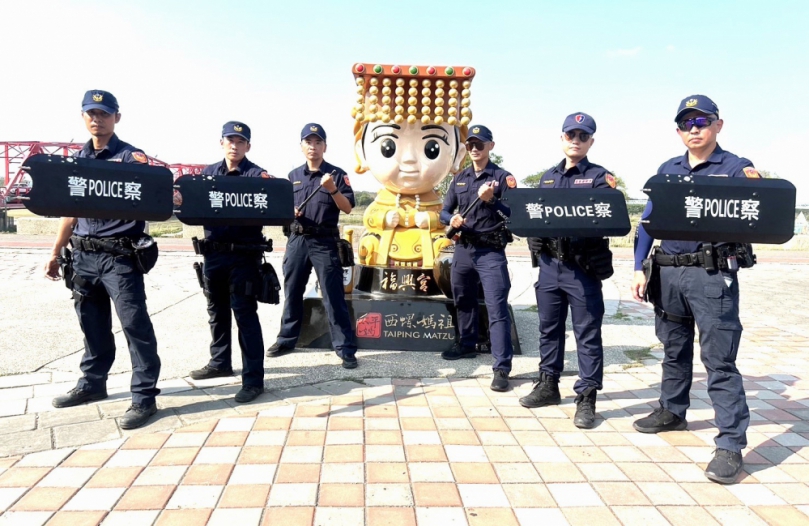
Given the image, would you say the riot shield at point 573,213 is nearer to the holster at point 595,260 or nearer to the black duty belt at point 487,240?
the holster at point 595,260

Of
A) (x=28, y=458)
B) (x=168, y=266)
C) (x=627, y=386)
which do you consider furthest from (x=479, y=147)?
(x=168, y=266)

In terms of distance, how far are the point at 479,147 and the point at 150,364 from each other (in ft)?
8.73

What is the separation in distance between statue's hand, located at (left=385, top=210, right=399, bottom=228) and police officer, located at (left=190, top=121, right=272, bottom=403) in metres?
1.77

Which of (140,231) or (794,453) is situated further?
(140,231)

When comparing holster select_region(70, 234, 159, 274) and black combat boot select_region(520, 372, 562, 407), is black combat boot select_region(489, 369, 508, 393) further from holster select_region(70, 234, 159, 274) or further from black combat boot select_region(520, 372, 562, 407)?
holster select_region(70, 234, 159, 274)

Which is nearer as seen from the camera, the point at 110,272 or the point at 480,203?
the point at 110,272

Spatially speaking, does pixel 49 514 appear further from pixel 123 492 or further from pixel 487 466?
pixel 487 466

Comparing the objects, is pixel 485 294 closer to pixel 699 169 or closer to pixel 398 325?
pixel 398 325

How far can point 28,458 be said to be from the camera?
2.54 m

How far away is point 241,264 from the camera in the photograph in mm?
3473

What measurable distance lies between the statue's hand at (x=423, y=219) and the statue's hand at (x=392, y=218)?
0.65 ft

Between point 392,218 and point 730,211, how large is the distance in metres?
3.15

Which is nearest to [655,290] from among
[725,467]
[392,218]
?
[725,467]

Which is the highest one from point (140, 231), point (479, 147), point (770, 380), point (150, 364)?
point (479, 147)
